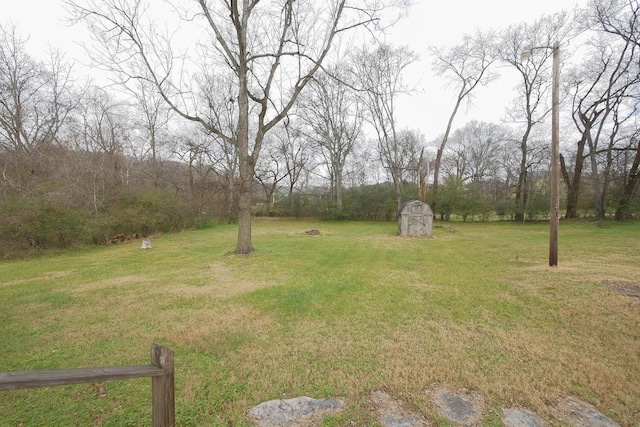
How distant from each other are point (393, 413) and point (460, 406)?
0.59m

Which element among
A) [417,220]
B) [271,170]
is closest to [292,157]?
[271,170]

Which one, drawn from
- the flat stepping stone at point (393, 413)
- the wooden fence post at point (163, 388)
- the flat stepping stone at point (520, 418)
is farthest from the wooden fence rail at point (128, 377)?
the flat stepping stone at point (520, 418)

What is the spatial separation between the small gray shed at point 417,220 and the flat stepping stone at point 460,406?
12.0 m

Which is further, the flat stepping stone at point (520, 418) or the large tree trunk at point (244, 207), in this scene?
the large tree trunk at point (244, 207)

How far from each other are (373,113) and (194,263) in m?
17.1

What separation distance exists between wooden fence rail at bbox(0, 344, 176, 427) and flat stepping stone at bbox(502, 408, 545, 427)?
8.05 ft

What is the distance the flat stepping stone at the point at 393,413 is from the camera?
6.76ft

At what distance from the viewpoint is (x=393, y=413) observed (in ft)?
7.13

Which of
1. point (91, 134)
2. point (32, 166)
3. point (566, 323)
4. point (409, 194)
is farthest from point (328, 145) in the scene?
point (566, 323)

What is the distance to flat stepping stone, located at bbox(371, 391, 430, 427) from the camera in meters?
2.06

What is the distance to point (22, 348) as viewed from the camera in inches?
125

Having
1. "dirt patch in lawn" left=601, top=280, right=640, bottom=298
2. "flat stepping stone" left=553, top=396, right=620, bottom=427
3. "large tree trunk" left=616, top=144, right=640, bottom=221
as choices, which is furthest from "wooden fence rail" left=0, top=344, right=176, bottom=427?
"large tree trunk" left=616, top=144, right=640, bottom=221

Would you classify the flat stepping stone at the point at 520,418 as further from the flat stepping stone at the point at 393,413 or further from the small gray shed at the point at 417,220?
the small gray shed at the point at 417,220

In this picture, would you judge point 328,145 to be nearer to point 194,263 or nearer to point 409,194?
point 409,194
